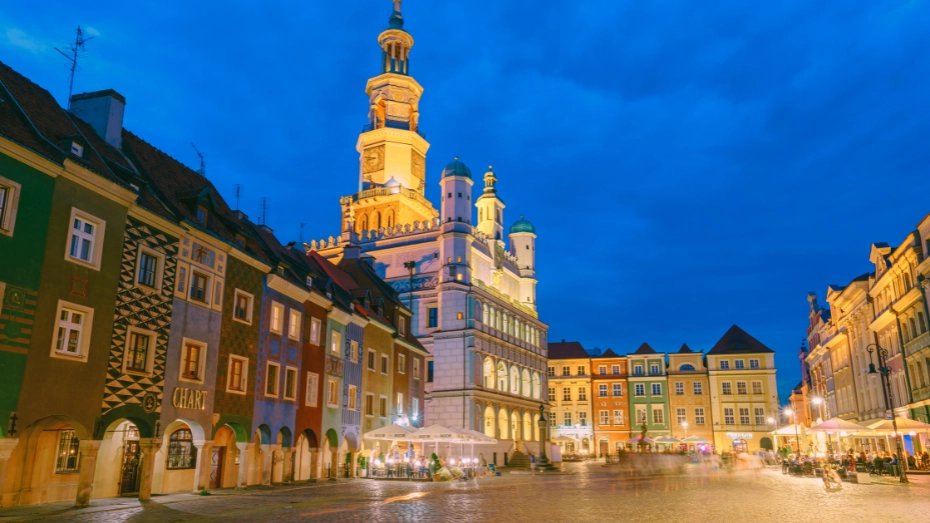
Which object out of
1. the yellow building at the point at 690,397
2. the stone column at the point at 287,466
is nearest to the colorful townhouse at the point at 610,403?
the yellow building at the point at 690,397

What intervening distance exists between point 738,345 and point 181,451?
83.8m

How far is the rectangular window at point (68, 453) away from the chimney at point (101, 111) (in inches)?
423

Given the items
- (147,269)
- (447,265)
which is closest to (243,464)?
(147,269)

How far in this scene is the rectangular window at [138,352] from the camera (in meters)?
22.5

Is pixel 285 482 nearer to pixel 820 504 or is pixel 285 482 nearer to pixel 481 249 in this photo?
pixel 820 504

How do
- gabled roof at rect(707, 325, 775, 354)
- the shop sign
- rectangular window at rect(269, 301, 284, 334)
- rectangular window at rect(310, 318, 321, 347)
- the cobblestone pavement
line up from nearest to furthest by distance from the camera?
1. the cobblestone pavement
2. the shop sign
3. rectangular window at rect(269, 301, 284, 334)
4. rectangular window at rect(310, 318, 321, 347)
5. gabled roof at rect(707, 325, 775, 354)

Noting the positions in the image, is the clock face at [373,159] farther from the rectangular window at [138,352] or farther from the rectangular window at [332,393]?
the rectangular window at [138,352]

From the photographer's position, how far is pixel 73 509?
62.5 ft

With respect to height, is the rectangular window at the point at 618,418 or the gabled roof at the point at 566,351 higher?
the gabled roof at the point at 566,351

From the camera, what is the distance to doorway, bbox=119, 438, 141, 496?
23.9 metres

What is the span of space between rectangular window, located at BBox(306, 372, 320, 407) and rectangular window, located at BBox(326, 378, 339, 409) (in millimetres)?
995

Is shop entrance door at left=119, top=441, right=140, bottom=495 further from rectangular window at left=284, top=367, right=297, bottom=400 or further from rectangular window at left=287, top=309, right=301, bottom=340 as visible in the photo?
rectangular window at left=287, top=309, right=301, bottom=340

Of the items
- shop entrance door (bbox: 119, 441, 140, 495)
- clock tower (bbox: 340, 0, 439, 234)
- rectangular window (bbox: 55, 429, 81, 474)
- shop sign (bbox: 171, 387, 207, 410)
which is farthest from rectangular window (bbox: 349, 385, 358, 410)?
clock tower (bbox: 340, 0, 439, 234)

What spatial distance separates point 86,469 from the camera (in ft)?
66.0
